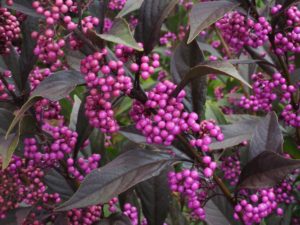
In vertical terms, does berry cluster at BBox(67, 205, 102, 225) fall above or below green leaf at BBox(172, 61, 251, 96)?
below

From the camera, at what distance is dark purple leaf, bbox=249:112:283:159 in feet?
5.87

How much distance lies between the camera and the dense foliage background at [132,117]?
143 cm

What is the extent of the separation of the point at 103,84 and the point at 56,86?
197 millimetres

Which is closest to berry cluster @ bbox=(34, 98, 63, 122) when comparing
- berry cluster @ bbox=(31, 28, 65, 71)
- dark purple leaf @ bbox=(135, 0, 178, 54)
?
berry cluster @ bbox=(31, 28, 65, 71)

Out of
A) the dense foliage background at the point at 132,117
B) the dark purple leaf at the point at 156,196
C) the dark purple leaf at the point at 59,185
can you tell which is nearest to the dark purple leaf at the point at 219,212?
the dense foliage background at the point at 132,117

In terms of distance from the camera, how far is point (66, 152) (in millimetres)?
1804

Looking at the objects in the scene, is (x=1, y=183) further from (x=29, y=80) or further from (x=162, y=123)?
(x=162, y=123)

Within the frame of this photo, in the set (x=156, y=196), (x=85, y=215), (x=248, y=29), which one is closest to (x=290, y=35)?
(x=248, y=29)

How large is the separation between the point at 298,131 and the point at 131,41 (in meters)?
1.37

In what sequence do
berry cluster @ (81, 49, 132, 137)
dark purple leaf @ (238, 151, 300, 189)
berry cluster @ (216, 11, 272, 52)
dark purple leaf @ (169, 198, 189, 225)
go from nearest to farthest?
berry cluster @ (81, 49, 132, 137) → dark purple leaf @ (238, 151, 300, 189) → berry cluster @ (216, 11, 272, 52) → dark purple leaf @ (169, 198, 189, 225)

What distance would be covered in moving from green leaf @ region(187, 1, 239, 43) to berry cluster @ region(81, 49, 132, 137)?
0.26m

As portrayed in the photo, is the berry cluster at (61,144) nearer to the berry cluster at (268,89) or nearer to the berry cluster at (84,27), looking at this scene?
the berry cluster at (84,27)

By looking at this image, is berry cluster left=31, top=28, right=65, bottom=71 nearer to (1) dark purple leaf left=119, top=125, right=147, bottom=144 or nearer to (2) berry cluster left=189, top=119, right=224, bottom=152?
(2) berry cluster left=189, top=119, right=224, bottom=152

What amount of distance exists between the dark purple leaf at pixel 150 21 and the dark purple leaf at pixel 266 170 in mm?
562
